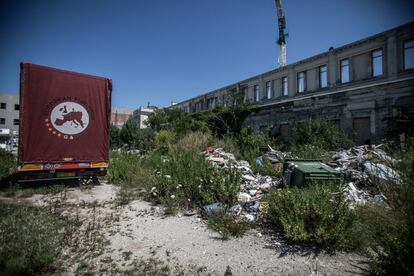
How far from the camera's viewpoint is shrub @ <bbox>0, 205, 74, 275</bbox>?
9.16ft

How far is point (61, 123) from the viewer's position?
6645 millimetres

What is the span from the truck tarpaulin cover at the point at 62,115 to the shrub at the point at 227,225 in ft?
16.2

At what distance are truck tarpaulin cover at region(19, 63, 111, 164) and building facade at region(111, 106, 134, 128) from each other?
50.4m

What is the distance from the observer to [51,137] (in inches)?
255

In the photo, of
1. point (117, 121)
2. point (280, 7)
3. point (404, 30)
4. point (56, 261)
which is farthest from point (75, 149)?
point (117, 121)

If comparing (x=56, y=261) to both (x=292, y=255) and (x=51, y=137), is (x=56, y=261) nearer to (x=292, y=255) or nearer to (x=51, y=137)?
(x=292, y=255)

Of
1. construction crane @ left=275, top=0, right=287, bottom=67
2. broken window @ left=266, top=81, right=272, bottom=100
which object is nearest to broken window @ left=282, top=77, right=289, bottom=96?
broken window @ left=266, top=81, right=272, bottom=100

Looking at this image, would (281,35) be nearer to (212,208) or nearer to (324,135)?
(324,135)

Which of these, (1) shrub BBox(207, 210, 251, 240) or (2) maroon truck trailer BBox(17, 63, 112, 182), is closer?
(1) shrub BBox(207, 210, 251, 240)

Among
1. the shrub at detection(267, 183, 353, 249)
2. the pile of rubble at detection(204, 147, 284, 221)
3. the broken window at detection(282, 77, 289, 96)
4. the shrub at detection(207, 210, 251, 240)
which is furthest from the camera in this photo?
the broken window at detection(282, 77, 289, 96)

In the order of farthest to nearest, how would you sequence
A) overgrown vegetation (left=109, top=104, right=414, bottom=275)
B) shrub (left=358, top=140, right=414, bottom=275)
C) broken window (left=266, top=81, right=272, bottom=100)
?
broken window (left=266, top=81, right=272, bottom=100), overgrown vegetation (left=109, top=104, right=414, bottom=275), shrub (left=358, top=140, right=414, bottom=275)

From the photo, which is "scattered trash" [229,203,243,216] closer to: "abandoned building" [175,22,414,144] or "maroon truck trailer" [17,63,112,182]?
"maroon truck trailer" [17,63,112,182]

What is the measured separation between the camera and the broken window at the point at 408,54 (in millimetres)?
15367

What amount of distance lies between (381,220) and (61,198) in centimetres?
698
